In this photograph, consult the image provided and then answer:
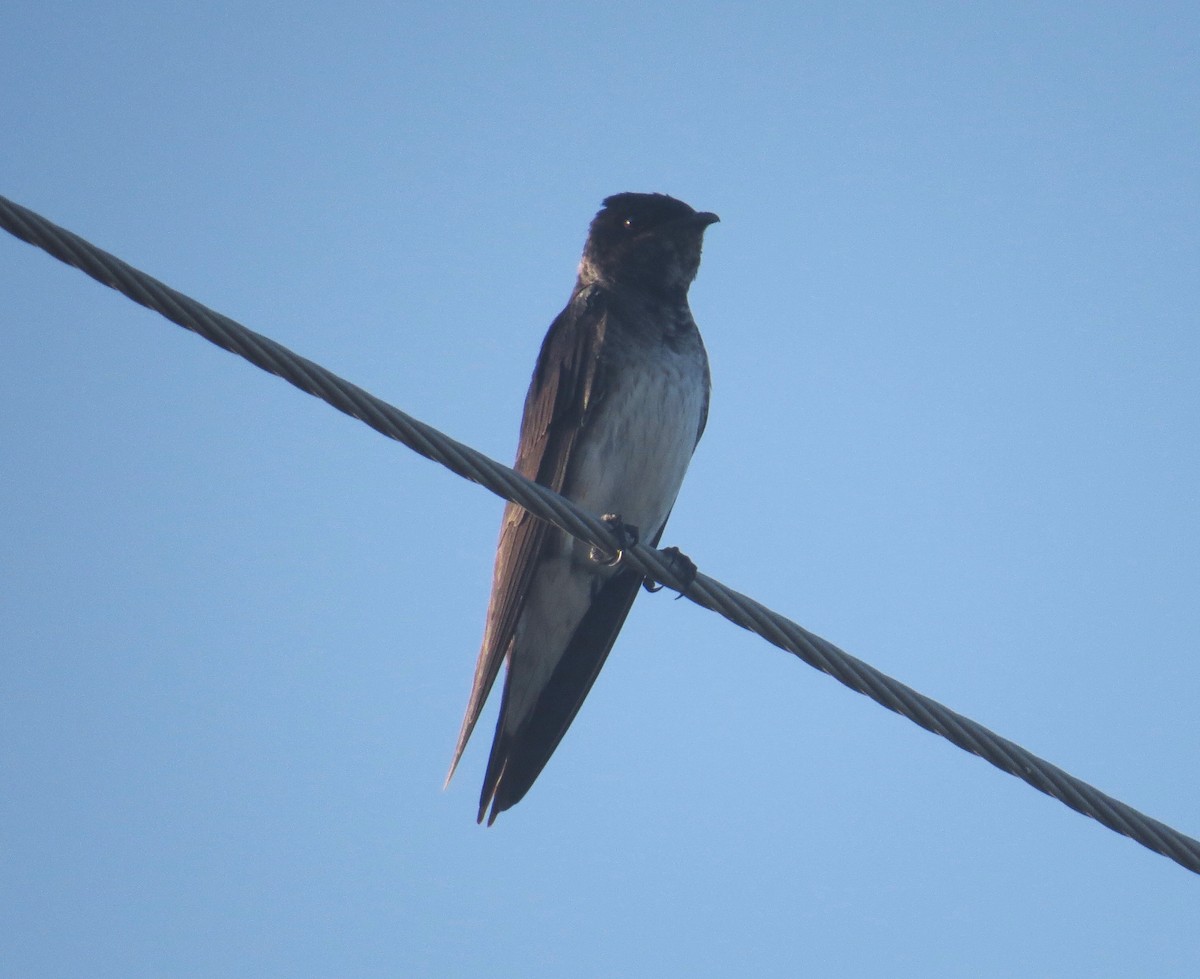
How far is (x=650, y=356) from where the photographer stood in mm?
5621

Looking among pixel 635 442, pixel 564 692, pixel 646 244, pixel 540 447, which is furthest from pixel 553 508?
pixel 646 244

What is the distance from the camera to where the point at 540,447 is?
18.6 ft

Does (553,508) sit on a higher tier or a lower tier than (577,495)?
lower

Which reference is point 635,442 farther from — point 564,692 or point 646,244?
point 646,244

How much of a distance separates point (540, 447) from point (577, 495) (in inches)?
11.1

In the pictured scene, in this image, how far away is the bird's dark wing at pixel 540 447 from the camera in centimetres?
541

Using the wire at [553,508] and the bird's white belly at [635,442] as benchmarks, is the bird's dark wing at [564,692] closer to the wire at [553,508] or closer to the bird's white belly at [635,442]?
the bird's white belly at [635,442]

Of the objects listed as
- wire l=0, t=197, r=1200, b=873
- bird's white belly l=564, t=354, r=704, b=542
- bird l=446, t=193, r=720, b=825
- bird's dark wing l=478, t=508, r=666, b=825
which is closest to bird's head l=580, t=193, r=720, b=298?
bird l=446, t=193, r=720, b=825

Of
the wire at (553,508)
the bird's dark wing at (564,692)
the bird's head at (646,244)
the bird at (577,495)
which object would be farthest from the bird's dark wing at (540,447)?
the wire at (553,508)

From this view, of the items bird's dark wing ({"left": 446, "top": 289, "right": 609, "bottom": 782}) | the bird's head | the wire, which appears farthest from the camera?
the bird's head

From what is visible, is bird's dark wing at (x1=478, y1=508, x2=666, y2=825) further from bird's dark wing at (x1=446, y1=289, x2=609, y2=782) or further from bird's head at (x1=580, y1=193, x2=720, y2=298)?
bird's head at (x1=580, y1=193, x2=720, y2=298)

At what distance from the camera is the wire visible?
2.64 meters

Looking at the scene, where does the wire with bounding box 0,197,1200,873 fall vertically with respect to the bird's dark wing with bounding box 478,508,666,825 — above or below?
below

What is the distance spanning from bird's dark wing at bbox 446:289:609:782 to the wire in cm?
190
